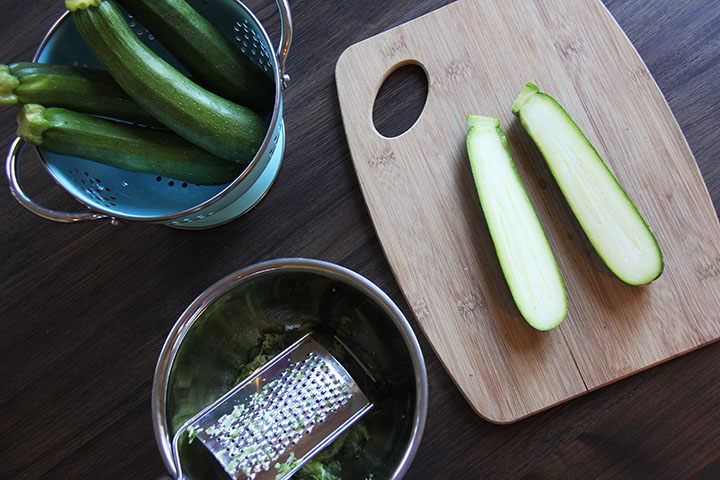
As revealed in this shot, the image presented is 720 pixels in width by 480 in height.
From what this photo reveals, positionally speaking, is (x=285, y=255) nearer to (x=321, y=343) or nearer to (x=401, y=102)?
(x=321, y=343)

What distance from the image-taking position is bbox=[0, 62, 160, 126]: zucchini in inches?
28.7

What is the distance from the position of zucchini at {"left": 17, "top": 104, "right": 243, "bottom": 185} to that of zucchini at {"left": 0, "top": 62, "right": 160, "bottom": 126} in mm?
20

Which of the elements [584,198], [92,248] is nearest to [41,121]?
[92,248]

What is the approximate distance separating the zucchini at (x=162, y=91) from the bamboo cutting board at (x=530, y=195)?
24cm

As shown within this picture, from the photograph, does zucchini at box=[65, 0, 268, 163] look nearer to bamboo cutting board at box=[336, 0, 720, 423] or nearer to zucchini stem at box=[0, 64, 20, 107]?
zucchini stem at box=[0, 64, 20, 107]

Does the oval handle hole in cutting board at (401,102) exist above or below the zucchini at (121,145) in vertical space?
below

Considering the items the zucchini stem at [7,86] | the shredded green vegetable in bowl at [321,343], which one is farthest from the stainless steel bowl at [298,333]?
the zucchini stem at [7,86]

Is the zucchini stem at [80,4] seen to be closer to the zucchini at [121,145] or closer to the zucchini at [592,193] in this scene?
the zucchini at [121,145]

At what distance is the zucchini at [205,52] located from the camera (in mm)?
746

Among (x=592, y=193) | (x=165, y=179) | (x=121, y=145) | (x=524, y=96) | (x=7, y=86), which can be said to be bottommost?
(x=592, y=193)

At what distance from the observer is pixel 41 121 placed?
0.71 metres

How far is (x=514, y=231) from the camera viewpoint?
2.90 ft

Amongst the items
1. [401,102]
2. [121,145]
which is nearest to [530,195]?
[401,102]

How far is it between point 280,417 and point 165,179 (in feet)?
1.46
